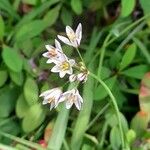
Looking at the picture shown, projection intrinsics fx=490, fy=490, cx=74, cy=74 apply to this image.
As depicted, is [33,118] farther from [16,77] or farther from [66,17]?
[66,17]

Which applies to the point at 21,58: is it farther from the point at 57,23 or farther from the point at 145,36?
the point at 145,36

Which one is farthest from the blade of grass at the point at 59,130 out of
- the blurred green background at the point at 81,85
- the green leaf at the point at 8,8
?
the green leaf at the point at 8,8

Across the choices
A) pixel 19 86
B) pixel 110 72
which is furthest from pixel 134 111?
pixel 19 86

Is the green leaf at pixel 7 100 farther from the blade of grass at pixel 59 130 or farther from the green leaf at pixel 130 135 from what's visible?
the green leaf at pixel 130 135

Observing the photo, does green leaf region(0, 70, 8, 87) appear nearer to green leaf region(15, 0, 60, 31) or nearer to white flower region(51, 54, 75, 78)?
green leaf region(15, 0, 60, 31)

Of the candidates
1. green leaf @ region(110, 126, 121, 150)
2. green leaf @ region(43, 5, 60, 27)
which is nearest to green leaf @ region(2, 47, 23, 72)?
green leaf @ region(43, 5, 60, 27)

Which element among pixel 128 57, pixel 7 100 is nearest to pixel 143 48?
pixel 128 57

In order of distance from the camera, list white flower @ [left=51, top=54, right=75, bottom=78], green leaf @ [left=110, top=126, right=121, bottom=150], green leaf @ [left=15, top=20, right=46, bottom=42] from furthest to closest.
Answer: green leaf @ [left=15, top=20, right=46, bottom=42], green leaf @ [left=110, top=126, right=121, bottom=150], white flower @ [left=51, top=54, right=75, bottom=78]

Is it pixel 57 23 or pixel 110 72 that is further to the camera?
pixel 57 23

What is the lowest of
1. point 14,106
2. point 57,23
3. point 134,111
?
point 134,111
